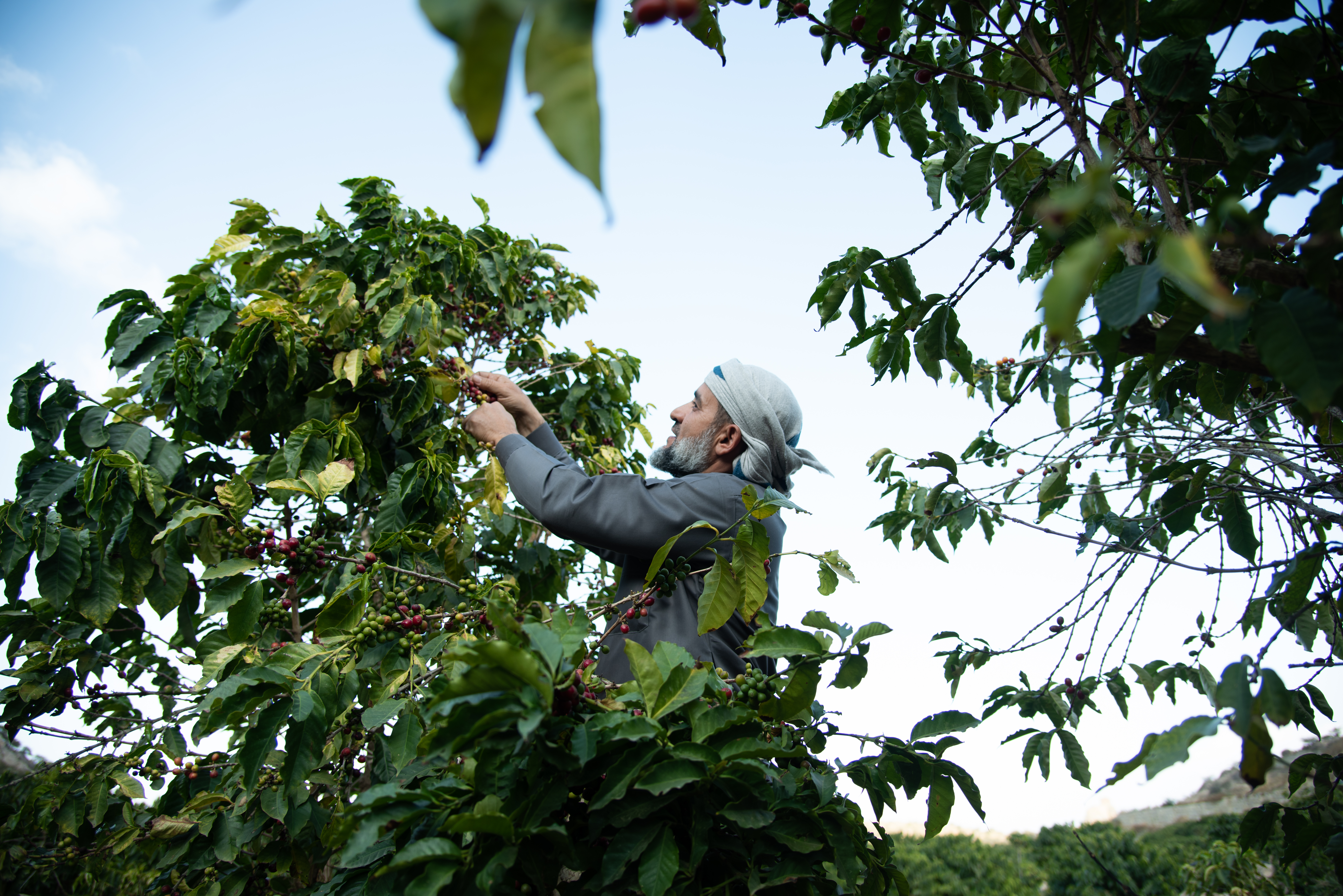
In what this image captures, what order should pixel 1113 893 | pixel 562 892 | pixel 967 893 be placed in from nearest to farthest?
pixel 562 892, pixel 1113 893, pixel 967 893

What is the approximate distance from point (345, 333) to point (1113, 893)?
8050 millimetres

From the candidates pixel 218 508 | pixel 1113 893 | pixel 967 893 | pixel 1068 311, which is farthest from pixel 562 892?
pixel 967 893

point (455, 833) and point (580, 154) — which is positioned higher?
point (580, 154)

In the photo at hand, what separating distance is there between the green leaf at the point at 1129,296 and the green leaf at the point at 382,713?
4.15 ft

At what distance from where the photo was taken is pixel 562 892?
1.12 m

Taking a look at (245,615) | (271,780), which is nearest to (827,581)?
(245,615)

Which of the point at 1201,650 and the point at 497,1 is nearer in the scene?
the point at 497,1

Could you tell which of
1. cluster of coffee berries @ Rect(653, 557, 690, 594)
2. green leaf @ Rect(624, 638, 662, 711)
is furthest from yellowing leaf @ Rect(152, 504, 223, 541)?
green leaf @ Rect(624, 638, 662, 711)

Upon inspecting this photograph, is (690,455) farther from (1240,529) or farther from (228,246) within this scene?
(228,246)

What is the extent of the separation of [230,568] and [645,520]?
2.98ft

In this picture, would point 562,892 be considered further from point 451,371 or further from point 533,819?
point 451,371

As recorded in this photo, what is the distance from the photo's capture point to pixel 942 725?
4.43 ft

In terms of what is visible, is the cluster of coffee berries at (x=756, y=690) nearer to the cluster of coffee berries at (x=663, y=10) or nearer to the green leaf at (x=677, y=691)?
the green leaf at (x=677, y=691)

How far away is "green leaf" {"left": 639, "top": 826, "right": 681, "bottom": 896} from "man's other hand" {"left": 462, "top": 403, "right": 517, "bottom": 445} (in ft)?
4.26
